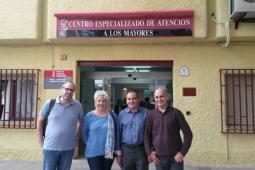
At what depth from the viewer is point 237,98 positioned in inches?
331

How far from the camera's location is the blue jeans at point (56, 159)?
4.88 metres

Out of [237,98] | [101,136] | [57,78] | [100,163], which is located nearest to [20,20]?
[57,78]

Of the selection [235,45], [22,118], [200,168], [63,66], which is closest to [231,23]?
[235,45]

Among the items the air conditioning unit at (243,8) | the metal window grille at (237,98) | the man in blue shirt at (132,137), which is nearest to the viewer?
the man in blue shirt at (132,137)

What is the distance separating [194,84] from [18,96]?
432 centimetres

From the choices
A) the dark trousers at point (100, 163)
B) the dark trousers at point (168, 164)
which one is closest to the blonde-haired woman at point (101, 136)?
the dark trousers at point (100, 163)

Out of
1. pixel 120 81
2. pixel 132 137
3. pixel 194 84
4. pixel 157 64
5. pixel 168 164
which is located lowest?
pixel 168 164

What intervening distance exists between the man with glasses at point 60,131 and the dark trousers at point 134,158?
2.62 feet

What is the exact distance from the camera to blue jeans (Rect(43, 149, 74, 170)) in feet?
16.0

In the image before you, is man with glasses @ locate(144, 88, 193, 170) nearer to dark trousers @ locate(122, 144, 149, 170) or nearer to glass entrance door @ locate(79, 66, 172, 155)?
dark trousers @ locate(122, 144, 149, 170)

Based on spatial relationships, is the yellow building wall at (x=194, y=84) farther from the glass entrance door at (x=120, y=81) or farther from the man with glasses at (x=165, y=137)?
the man with glasses at (x=165, y=137)

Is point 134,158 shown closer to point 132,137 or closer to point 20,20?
point 132,137

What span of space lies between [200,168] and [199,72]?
85.3 inches

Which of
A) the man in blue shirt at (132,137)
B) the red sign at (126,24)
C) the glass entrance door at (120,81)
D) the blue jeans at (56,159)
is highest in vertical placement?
the red sign at (126,24)
